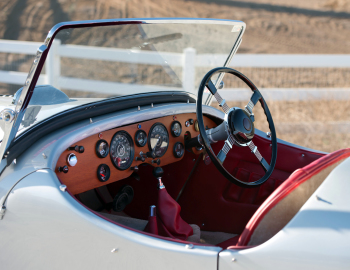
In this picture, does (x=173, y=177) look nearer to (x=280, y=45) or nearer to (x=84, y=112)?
(x=84, y=112)

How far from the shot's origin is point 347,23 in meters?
16.6

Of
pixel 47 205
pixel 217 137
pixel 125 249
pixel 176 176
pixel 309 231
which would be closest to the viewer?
pixel 309 231

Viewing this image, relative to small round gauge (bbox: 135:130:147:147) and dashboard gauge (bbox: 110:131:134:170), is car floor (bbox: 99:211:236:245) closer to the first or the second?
dashboard gauge (bbox: 110:131:134:170)

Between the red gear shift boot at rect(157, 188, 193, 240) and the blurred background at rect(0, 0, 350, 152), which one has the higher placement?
the blurred background at rect(0, 0, 350, 152)

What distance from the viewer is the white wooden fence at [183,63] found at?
2356 millimetres

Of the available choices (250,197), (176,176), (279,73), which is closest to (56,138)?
(176,176)

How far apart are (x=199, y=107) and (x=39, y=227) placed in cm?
99

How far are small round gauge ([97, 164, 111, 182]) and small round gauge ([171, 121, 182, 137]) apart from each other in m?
0.54

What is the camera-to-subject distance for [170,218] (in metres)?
2.24

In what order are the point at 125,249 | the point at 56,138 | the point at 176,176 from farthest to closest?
the point at 176,176, the point at 56,138, the point at 125,249

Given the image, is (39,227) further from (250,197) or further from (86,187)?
(250,197)

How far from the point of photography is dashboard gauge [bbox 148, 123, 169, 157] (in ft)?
8.13

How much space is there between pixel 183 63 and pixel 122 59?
0.58 metres

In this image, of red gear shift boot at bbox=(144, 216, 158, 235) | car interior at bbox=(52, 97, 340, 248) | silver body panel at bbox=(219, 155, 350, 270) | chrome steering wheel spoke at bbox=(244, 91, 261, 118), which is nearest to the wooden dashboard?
car interior at bbox=(52, 97, 340, 248)
